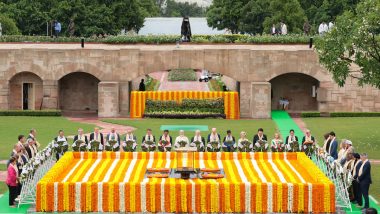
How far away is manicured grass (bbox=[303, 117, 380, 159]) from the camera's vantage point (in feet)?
129

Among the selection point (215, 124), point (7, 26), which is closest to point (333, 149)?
point (215, 124)

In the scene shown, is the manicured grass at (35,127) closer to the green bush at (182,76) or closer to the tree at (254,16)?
the green bush at (182,76)

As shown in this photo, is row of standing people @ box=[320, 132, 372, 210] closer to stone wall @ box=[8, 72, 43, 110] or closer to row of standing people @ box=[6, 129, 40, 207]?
row of standing people @ box=[6, 129, 40, 207]

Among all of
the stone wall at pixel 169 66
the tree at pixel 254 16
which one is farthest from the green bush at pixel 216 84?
the tree at pixel 254 16

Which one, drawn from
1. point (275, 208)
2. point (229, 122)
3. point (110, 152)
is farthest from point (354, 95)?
point (275, 208)

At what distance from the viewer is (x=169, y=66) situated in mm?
52969

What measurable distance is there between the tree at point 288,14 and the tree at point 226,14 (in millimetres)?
13146

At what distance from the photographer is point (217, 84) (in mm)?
67312

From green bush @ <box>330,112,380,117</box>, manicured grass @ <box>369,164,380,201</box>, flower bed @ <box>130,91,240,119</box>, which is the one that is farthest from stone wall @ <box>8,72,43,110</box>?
manicured grass @ <box>369,164,380,201</box>

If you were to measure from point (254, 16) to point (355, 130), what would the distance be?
137 ft

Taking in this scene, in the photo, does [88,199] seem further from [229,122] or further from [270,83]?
[270,83]

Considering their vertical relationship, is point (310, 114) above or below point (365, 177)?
above

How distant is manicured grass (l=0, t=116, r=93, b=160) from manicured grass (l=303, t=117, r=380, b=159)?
11649 mm

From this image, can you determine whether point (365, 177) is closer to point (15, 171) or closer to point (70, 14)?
point (15, 171)
